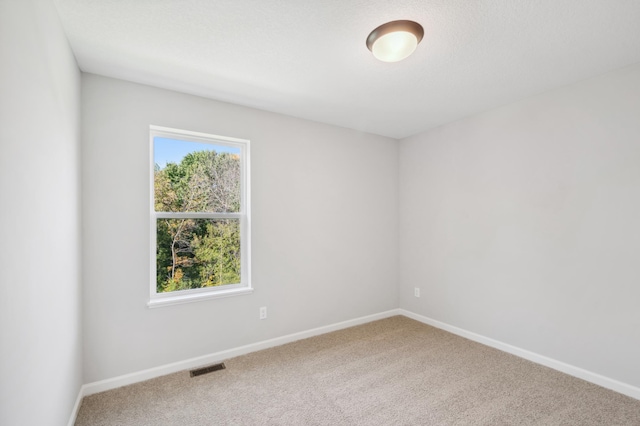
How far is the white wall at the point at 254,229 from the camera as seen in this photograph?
7.45 ft

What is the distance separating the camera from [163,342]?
2477 mm

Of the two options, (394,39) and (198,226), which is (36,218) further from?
(394,39)

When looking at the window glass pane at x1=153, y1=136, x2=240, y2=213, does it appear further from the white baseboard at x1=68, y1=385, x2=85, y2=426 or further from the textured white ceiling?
the white baseboard at x1=68, y1=385, x2=85, y2=426

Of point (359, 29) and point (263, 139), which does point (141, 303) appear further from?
point (359, 29)

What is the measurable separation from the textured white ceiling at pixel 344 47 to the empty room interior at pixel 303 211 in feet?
0.06

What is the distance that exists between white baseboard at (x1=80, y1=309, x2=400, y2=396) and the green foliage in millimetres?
656

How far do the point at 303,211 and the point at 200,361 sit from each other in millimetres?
1782

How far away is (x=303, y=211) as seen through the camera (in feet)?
10.8

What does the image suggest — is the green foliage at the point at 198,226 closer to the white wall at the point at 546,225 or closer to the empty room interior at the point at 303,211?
the empty room interior at the point at 303,211

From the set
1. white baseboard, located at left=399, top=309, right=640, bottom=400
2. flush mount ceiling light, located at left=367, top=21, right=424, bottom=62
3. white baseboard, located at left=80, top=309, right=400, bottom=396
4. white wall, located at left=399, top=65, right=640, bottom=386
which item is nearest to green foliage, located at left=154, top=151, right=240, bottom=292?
white baseboard, located at left=80, top=309, right=400, bottom=396

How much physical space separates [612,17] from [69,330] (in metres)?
3.86

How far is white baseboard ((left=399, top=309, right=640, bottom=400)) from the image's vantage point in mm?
2192

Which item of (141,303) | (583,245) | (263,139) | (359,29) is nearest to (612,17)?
(359,29)

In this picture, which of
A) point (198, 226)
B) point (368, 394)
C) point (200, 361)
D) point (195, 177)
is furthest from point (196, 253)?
point (368, 394)
